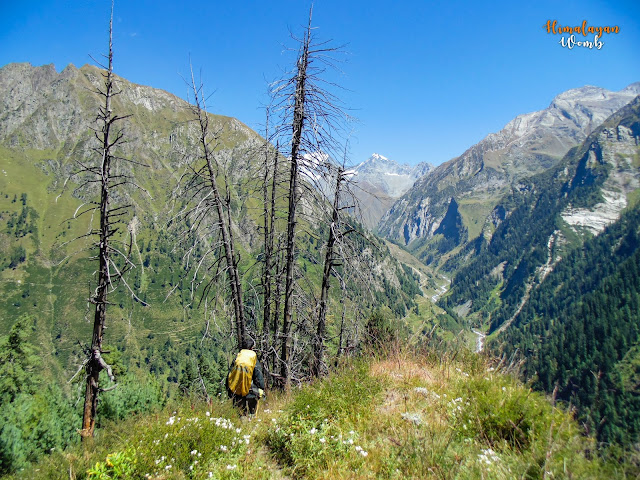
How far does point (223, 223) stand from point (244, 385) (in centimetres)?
573

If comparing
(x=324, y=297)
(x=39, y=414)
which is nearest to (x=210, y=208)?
(x=324, y=297)

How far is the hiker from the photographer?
24.2ft

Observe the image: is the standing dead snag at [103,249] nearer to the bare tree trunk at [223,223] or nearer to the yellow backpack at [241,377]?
the bare tree trunk at [223,223]

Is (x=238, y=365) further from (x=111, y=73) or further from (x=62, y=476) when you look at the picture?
(x=111, y=73)

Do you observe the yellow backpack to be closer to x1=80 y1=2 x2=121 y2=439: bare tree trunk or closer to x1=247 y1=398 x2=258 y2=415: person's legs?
x1=247 y1=398 x2=258 y2=415: person's legs

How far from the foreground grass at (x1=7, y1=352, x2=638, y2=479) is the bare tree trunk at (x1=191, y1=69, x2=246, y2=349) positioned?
552cm

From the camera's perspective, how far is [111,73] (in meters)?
10.5

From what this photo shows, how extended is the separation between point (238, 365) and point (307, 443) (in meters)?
3.04

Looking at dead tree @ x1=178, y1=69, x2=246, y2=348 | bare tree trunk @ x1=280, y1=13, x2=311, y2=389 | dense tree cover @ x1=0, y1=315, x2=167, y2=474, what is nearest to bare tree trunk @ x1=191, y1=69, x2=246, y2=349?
dead tree @ x1=178, y1=69, x2=246, y2=348

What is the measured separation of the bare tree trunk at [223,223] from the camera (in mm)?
11148

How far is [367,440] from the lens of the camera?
5.09 metres

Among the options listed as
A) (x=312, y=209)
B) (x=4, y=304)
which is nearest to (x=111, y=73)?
(x=312, y=209)

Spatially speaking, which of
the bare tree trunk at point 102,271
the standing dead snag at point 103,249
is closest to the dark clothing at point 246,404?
the standing dead snag at point 103,249

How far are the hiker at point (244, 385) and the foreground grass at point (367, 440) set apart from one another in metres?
0.52
